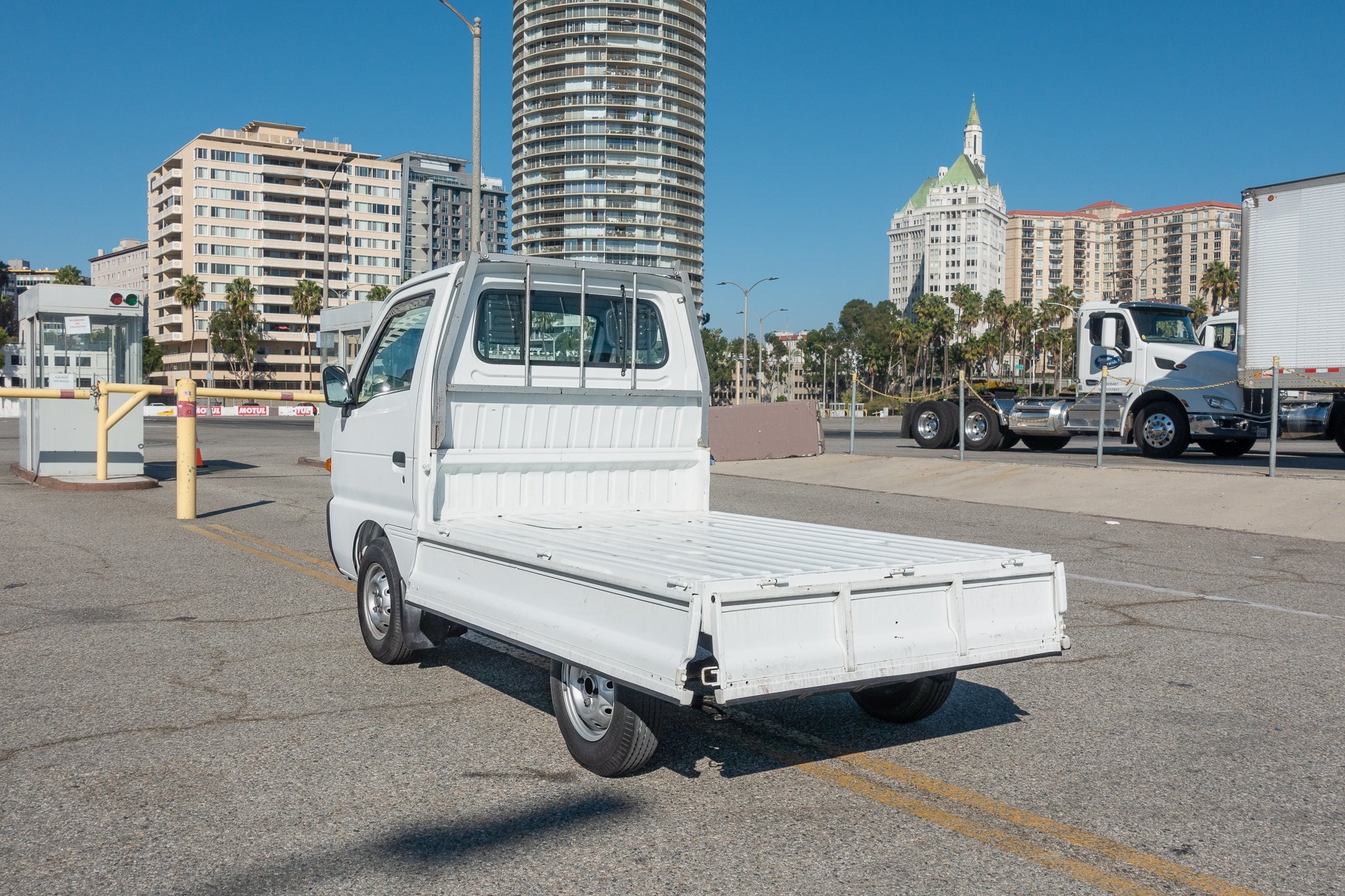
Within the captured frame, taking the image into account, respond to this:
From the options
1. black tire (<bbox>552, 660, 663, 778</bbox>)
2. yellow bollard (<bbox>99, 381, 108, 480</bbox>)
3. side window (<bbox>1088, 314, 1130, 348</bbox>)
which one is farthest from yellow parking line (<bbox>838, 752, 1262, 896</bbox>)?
side window (<bbox>1088, 314, 1130, 348</bbox>)

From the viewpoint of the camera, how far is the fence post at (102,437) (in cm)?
1586

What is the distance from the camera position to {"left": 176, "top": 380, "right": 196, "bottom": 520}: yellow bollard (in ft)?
41.8

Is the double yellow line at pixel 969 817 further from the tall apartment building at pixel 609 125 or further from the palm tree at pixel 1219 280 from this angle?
the tall apartment building at pixel 609 125

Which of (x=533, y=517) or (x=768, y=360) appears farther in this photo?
(x=768, y=360)

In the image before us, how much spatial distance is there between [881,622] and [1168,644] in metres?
3.64

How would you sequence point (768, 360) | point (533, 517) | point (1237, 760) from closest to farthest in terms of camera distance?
point (1237, 760), point (533, 517), point (768, 360)

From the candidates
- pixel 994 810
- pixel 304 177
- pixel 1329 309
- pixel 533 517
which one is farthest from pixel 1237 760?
pixel 304 177

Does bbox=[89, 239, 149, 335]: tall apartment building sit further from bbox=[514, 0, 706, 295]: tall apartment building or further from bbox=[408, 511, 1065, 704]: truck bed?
bbox=[408, 511, 1065, 704]: truck bed

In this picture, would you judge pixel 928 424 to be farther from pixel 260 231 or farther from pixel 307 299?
pixel 260 231

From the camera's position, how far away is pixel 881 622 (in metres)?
4.04

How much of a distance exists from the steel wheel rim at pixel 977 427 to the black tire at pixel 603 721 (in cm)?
2050

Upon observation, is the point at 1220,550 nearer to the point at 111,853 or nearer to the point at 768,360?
the point at 111,853

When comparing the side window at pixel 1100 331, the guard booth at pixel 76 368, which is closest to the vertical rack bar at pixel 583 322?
the guard booth at pixel 76 368

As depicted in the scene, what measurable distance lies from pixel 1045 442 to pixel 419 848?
73.8ft
